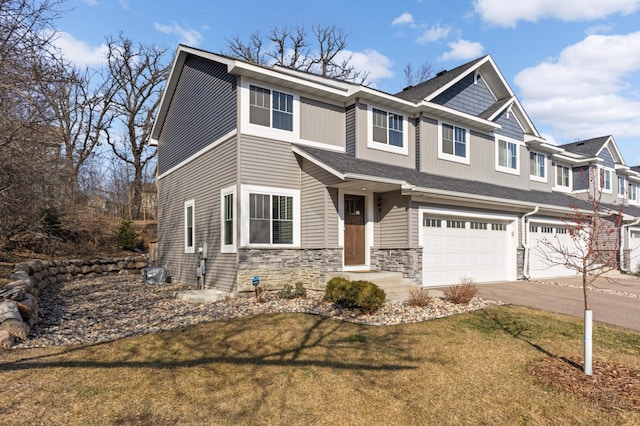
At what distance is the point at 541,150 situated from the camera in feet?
60.2

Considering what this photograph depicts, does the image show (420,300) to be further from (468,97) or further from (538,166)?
(538,166)

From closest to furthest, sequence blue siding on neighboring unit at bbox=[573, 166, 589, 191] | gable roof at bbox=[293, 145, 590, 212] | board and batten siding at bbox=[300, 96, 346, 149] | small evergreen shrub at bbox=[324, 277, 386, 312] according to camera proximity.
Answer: small evergreen shrub at bbox=[324, 277, 386, 312] → gable roof at bbox=[293, 145, 590, 212] → board and batten siding at bbox=[300, 96, 346, 149] → blue siding on neighboring unit at bbox=[573, 166, 589, 191]

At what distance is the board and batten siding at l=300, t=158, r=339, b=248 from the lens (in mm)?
10562

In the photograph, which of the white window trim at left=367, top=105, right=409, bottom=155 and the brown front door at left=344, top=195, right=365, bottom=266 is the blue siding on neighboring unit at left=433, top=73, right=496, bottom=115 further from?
the brown front door at left=344, top=195, right=365, bottom=266

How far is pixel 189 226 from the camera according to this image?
45.5 ft

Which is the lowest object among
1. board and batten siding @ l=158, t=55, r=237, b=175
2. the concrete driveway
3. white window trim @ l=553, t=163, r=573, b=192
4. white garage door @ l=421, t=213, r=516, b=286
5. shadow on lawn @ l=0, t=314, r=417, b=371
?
the concrete driveway

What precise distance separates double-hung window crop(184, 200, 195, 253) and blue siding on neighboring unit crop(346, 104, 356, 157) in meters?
5.64

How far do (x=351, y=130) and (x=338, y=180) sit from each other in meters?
2.75

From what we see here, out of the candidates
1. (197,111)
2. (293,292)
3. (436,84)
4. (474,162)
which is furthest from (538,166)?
(197,111)

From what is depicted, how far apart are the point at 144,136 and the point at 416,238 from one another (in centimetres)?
2394

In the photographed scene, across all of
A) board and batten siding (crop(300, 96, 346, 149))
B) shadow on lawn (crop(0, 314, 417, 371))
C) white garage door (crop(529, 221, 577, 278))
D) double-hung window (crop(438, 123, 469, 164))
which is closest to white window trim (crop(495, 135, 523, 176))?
double-hung window (crop(438, 123, 469, 164))

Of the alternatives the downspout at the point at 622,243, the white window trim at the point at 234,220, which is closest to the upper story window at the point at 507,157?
the downspout at the point at 622,243

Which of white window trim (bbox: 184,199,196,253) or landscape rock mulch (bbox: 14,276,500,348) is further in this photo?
white window trim (bbox: 184,199,196,253)

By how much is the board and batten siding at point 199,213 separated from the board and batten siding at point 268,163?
1.30 ft
